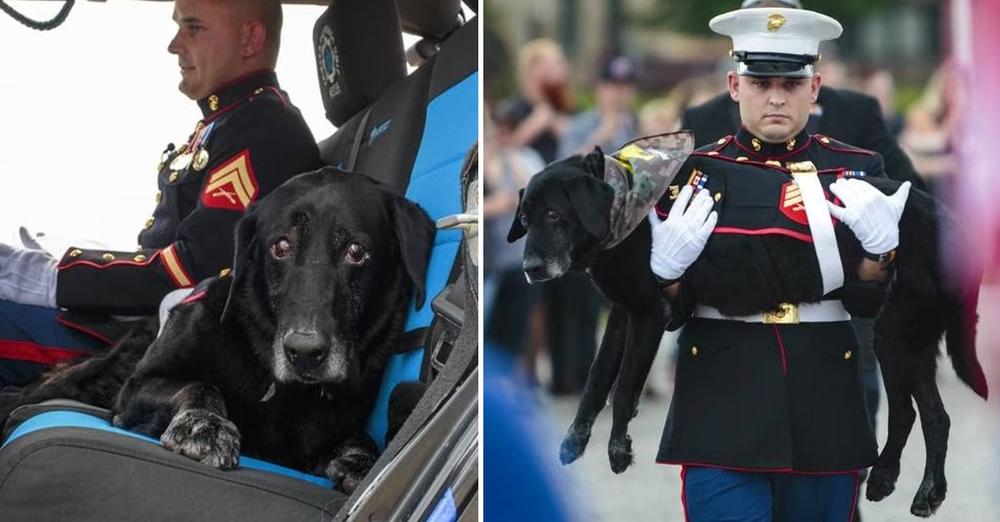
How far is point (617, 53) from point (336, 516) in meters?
0.81

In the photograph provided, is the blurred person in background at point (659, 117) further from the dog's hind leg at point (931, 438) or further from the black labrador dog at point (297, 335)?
the black labrador dog at point (297, 335)

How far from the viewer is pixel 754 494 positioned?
1886 mm

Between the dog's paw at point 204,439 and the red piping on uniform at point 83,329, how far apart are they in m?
0.62

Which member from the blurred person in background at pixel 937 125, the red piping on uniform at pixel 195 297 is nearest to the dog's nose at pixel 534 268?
the blurred person in background at pixel 937 125

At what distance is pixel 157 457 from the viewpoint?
89.7 inches

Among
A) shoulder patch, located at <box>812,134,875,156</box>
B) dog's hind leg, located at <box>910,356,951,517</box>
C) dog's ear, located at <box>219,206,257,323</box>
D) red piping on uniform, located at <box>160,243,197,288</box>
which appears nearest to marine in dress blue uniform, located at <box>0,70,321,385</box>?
red piping on uniform, located at <box>160,243,197,288</box>

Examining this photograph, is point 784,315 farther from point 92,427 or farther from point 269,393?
point 92,427

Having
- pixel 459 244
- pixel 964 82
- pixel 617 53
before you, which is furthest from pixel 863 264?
pixel 459 244

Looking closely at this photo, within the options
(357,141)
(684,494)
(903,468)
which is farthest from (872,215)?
(357,141)

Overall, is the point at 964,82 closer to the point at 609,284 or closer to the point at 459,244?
the point at 609,284

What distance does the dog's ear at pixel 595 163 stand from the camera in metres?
1.85

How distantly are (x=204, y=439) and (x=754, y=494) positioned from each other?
901 millimetres

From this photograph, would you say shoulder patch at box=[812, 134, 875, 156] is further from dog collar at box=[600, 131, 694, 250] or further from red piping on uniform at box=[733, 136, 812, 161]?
dog collar at box=[600, 131, 694, 250]

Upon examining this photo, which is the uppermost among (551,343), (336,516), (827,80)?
(827,80)
